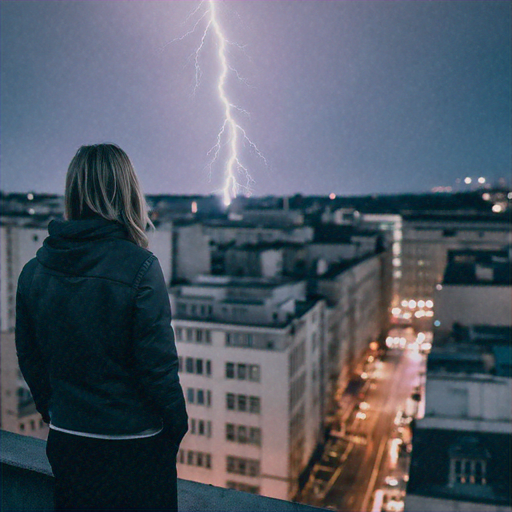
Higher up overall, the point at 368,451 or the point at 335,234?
the point at 335,234

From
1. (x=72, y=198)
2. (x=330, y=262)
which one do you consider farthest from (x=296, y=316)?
(x=72, y=198)

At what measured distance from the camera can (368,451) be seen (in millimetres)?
12789

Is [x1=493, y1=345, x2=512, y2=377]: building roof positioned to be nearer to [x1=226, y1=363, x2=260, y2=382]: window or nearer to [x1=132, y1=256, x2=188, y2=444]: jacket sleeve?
[x1=226, y1=363, x2=260, y2=382]: window

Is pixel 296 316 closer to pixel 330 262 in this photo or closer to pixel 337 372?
pixel 337 372

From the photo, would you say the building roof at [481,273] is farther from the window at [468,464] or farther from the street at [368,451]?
the window at [468,464]

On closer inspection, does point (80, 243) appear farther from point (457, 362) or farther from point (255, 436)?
point (255, 436)

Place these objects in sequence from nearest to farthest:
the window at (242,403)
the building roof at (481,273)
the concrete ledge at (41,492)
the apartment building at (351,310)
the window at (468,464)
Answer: the concrete ledge at (41,492) < the window at (468,464) < the window at (242,403) < the building roof at (481,273) < the apartment building at (351,310)

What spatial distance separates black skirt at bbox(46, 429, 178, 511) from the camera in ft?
3.18

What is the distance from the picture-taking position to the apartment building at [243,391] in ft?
33.3

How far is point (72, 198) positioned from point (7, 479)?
81 centimetres

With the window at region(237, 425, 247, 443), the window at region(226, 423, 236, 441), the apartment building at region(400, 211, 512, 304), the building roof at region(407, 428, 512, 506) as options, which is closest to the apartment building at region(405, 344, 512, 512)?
the building roof at region(407, 428, 512, 506)

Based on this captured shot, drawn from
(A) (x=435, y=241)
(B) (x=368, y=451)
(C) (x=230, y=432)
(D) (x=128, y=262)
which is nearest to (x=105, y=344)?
(D) (x=128, y=262)

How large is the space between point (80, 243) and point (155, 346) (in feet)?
0.64

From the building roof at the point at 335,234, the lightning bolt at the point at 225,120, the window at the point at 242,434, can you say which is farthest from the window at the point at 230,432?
the building roof at the point at 335,234
